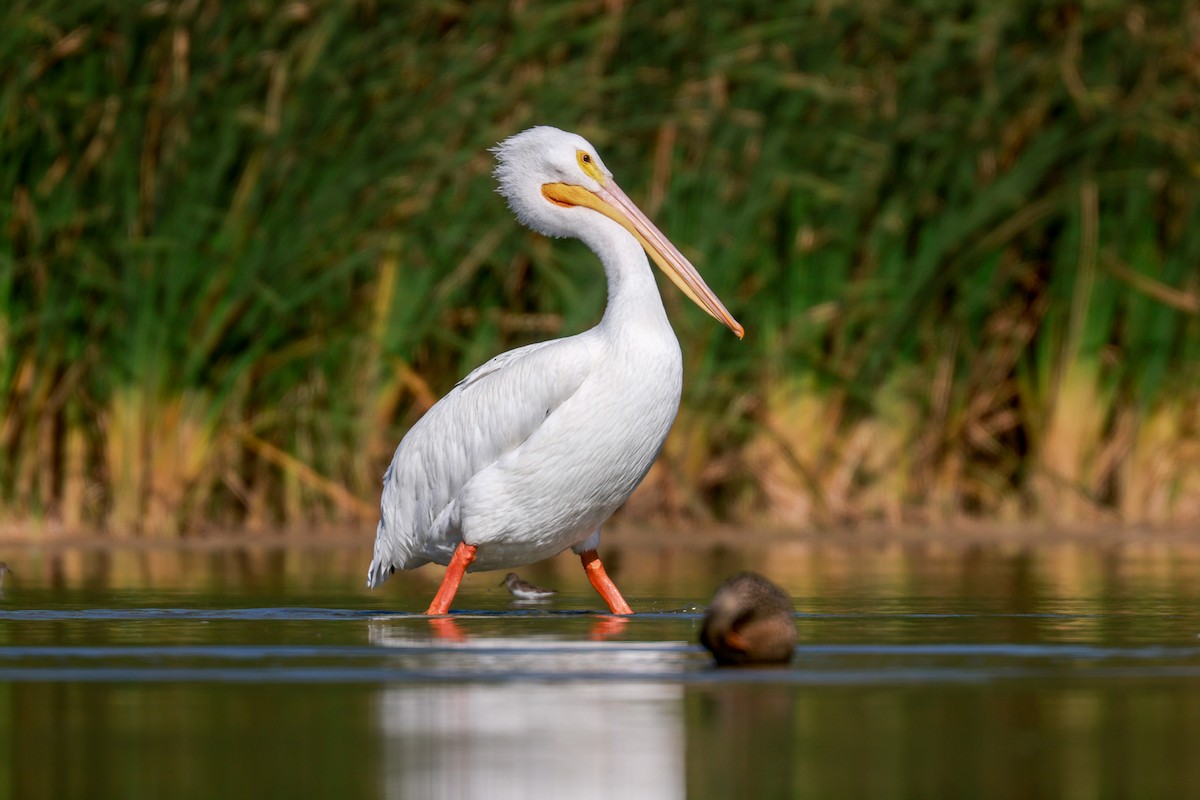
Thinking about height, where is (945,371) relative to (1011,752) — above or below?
above

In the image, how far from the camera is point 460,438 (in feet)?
25.4

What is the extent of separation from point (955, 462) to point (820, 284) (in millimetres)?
1244

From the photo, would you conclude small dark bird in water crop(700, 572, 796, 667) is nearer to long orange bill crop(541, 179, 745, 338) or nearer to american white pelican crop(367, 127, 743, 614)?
american white pelican crop(367, 127, 743, 614)

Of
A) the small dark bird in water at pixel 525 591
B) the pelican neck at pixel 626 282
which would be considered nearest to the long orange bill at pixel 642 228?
the pelican neck at pixel 626 282

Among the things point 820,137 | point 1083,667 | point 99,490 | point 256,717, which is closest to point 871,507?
point 820,137

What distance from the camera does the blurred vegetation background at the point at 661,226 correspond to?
10.7 m

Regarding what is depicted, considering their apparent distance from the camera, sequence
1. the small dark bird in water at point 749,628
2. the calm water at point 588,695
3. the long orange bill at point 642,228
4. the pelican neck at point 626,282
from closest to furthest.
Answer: the calm water at point 588,695
the small dark bird in water at point 749,628
the pelican neck at point 626,282
the long orange bill at point 642,228

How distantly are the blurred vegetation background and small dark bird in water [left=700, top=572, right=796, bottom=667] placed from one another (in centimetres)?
532

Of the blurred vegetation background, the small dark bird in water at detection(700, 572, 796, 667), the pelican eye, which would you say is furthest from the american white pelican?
the blurred vegetation background

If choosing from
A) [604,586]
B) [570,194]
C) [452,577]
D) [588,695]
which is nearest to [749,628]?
[588,695]

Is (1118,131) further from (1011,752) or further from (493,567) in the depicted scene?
(1011,752)

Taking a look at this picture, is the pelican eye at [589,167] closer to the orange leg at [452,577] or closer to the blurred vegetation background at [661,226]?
the orange leg at [452,577]

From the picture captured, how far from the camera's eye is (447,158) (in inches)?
425

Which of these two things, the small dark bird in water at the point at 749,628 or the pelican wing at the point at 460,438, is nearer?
the small dark bird in water at the point at 749,628
